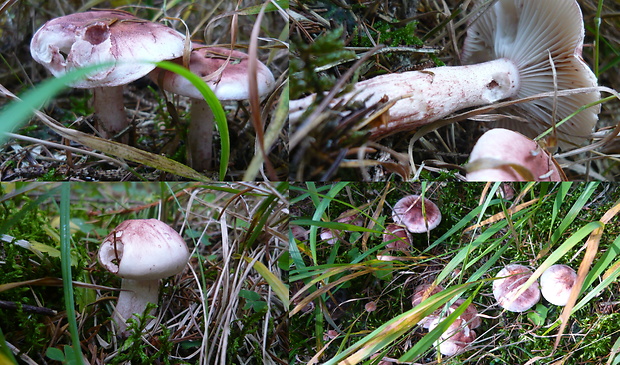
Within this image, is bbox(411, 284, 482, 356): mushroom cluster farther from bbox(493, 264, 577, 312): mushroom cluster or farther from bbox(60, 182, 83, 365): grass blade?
bbox(60, 182, 83, 365): grass blade

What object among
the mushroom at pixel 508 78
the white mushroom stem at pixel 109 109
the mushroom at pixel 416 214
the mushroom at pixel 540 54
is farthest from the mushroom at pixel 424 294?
the white mushroom stem at pixel 109 109

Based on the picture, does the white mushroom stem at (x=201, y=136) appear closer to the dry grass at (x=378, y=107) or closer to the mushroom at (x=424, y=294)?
the dry grass at (x=378, y=107)

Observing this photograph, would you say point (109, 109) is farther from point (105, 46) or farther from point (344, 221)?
point (344, 221)

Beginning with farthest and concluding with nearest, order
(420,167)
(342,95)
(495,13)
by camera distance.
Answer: (495,13)
(420,167)
(342,95)

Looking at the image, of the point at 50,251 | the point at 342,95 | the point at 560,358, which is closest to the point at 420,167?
the point at 342,95

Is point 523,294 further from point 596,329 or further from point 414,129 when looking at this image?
point 414,129

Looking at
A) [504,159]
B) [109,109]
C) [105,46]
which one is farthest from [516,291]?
[109,109]
